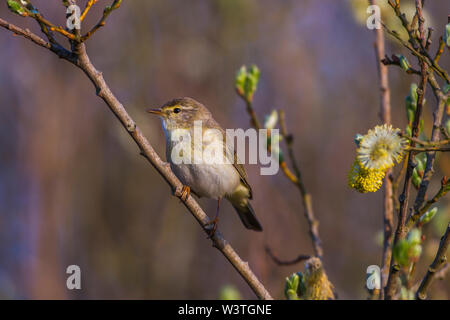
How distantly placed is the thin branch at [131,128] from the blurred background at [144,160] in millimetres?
3087

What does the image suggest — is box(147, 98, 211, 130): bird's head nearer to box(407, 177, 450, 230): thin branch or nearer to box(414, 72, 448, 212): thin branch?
box(414, 72, 448, 212): thin branch

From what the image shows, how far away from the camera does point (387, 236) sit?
2512 mm

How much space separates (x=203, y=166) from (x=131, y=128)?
1.51 metres

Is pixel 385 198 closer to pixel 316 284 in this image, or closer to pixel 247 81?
pixel 316 284

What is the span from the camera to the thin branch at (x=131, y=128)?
2084 mm

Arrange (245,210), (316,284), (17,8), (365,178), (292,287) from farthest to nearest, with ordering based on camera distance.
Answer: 1. (245,210)
2. (316,284)
3. (292,287)
4. (17,8)
5. (365,178)

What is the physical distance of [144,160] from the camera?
21.8ft

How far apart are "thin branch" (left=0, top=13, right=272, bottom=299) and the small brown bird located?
3.54 feet

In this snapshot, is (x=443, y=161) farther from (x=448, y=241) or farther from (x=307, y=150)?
(x=307, y=150)

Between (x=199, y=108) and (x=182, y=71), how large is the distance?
2.65 meters

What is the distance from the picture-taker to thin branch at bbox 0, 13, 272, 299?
2.08m

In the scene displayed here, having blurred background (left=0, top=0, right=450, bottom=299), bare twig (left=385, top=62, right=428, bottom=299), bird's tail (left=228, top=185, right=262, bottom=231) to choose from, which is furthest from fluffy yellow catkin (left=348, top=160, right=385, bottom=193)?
blurred background (left=0, top=0, right=450, bottom=299)

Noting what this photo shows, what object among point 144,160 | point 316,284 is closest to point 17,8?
point 316,284

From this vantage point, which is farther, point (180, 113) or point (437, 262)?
point (180, 113)
